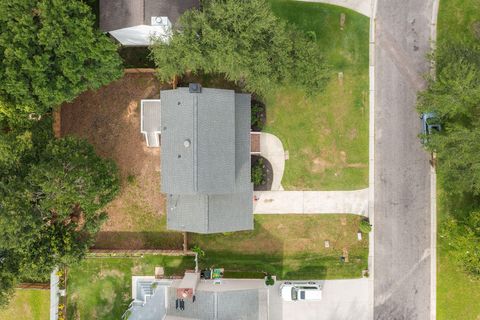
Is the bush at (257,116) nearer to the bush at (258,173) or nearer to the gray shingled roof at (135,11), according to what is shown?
the bush at (258,173)

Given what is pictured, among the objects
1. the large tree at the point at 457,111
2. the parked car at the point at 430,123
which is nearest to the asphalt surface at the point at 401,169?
the parked car at the point at 430,123

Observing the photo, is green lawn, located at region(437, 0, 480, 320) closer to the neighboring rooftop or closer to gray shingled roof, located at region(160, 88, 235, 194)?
the neighboring rooftop

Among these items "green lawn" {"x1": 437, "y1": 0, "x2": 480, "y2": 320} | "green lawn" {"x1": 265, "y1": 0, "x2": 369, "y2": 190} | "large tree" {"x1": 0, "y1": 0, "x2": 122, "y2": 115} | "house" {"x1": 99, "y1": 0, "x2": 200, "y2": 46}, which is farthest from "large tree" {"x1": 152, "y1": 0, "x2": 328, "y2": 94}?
"green lawn" {"x1": 437, "y1": 0, "x2": 480, "y2": 320}

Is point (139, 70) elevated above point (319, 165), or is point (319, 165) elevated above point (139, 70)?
point (139, 70)

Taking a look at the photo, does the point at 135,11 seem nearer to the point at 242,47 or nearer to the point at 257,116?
the point at 242,47

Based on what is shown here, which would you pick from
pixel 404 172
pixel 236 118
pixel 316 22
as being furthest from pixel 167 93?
pixel 404 172

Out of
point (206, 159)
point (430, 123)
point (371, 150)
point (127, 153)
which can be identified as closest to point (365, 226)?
point (371, 150)
